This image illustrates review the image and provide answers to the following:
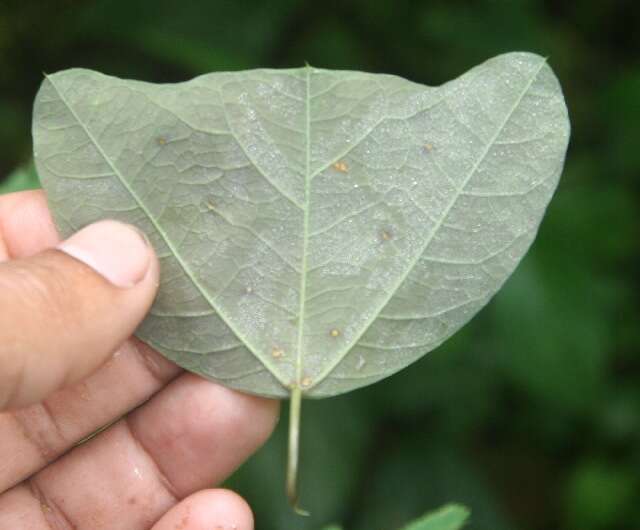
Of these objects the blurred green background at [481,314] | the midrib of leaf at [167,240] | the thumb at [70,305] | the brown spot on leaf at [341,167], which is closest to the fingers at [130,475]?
the midrib of leaf at [167,240]

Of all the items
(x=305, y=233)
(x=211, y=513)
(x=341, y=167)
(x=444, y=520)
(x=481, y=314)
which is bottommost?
(x=481, y=314)

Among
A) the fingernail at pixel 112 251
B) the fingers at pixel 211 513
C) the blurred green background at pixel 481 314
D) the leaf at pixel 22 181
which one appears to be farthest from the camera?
the blurred green background at pixel 481 314

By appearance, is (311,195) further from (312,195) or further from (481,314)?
(481,314)

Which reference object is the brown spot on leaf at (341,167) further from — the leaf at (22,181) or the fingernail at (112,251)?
the leaf at (22,181)

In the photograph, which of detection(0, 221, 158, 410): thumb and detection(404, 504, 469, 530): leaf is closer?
detection(0, 221, 158, 410): thumb

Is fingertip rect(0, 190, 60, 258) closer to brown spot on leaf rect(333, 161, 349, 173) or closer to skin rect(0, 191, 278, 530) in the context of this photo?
skin rect(0, 191, 278, 530)

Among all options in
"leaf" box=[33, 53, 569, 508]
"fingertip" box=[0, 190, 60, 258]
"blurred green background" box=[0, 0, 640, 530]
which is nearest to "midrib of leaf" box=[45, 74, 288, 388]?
"leaf" box=[33, 53, 569, 508]

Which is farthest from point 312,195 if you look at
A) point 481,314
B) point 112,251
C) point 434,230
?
point 481,314
